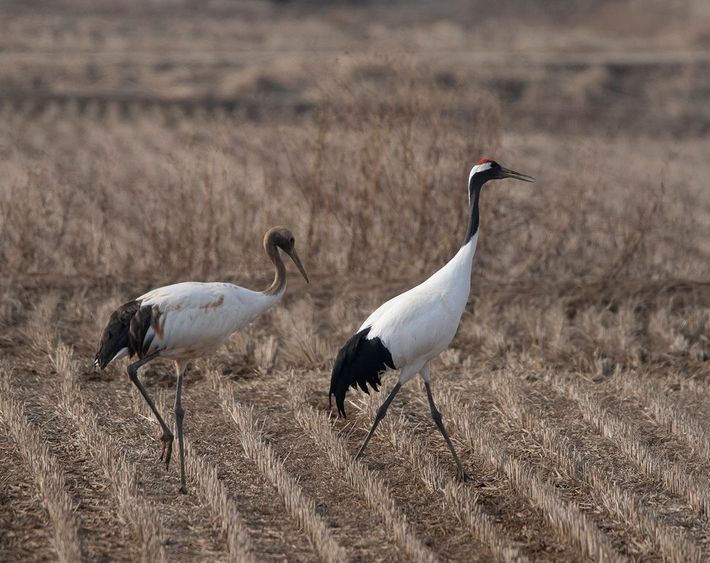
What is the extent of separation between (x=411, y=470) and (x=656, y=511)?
1472 mm

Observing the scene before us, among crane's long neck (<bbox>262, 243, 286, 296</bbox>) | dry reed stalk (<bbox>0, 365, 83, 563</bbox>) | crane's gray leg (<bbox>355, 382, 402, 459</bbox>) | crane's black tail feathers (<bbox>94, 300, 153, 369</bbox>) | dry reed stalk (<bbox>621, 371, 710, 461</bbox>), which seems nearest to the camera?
dry reed stalk (<bbox>0, 365, 83, 563</bbox>)

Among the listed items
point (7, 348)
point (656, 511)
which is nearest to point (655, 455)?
point (656, 511)

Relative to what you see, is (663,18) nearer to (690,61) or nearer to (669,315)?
(690,61)

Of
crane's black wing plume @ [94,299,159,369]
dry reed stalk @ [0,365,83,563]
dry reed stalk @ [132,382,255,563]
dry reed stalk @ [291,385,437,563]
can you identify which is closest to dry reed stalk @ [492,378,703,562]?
dry reed stalk @ [291,385,437,563]

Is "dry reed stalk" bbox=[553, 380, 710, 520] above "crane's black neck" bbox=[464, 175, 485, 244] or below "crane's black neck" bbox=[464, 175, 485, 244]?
below

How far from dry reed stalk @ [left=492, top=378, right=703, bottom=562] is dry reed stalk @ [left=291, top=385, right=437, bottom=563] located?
3.76ft

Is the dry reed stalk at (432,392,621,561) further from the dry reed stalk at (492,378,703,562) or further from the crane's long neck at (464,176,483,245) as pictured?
the crane's long neck at (464,176,483,245)

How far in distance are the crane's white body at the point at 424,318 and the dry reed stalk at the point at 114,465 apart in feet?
5.45

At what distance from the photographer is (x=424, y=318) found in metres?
7.06

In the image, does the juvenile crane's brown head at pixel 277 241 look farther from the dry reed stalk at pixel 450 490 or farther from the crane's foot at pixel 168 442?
the crane's foot at pixel 168 442

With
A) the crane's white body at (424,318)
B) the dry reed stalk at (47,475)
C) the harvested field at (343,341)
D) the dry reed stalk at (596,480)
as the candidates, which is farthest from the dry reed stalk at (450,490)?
the dry reed stalk at (47,475)

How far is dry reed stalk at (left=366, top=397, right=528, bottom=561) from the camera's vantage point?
595 cm

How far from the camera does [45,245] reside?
38.5 ft

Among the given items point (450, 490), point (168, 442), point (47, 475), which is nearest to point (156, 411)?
point (168, 442)
